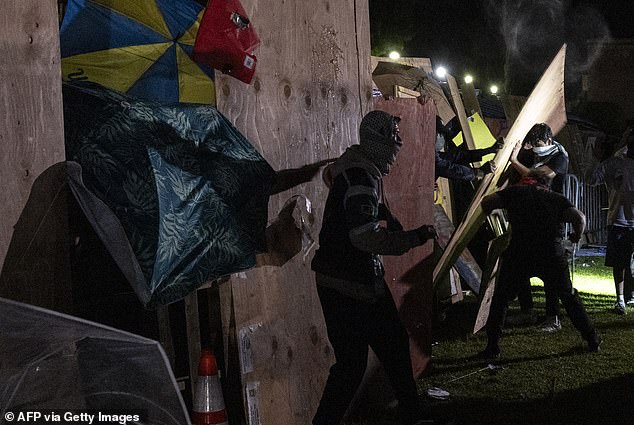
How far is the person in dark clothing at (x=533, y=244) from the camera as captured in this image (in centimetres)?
761

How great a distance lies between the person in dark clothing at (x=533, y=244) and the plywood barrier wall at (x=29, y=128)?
467cm

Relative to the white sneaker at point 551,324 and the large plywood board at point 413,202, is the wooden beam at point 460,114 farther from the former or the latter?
the large plywood board at point 413,202

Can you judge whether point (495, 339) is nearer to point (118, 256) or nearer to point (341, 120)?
point (341, 120)

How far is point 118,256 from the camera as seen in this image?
156 inches

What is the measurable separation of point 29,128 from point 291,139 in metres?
2.11

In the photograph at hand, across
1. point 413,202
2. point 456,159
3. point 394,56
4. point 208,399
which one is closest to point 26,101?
point 208,399

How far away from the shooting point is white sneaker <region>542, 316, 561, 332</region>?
8.93 m

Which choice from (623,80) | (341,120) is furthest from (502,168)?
(623,80)

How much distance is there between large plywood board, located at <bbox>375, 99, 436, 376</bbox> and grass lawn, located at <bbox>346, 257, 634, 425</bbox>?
21.8 inches

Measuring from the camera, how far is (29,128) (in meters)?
3.93

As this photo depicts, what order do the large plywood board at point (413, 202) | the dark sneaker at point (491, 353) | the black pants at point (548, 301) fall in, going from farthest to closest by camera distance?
the black pants at point (548, 301) → the dark sneaker at point (491, 353) → the large plywood board at point (413, 202)

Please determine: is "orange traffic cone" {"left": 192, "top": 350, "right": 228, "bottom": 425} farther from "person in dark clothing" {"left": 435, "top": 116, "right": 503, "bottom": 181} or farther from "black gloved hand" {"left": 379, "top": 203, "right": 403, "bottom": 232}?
"person in dark clothing" {"left": 435, "top": 116, "right": 503, "bottom": 181}

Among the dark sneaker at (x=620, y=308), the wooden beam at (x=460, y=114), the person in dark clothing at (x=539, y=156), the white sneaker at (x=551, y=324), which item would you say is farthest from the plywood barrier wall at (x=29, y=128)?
the dark sneaker at (x=620, y=308)

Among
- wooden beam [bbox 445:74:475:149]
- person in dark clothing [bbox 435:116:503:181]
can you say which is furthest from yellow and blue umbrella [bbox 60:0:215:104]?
wooden beam [bbox 445:74:475:149]
